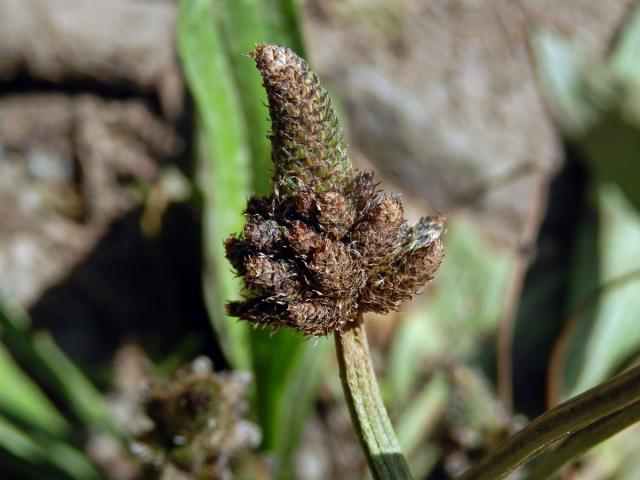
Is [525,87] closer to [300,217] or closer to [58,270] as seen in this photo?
[58,270]

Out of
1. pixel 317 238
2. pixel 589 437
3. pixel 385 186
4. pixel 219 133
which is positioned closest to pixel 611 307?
pixel 385 186

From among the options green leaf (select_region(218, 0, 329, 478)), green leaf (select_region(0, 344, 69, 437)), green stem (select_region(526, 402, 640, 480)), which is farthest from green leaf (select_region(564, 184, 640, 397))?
green leaf (select_region(0, 344, 69, 437))

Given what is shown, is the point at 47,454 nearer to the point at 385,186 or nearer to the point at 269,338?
the point at 269,338

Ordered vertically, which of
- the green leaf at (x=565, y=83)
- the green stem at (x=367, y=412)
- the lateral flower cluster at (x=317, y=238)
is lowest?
the green stem at (x=367, y=412)

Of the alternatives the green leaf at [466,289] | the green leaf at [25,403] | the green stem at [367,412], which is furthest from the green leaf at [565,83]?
the green leaf at [25,403]

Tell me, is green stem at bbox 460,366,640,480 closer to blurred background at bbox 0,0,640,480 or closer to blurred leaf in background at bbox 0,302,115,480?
blurred background at bbox 0,0,640,480

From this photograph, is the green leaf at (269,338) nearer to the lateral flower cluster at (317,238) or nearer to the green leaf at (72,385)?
the green leaf at (72,385)
